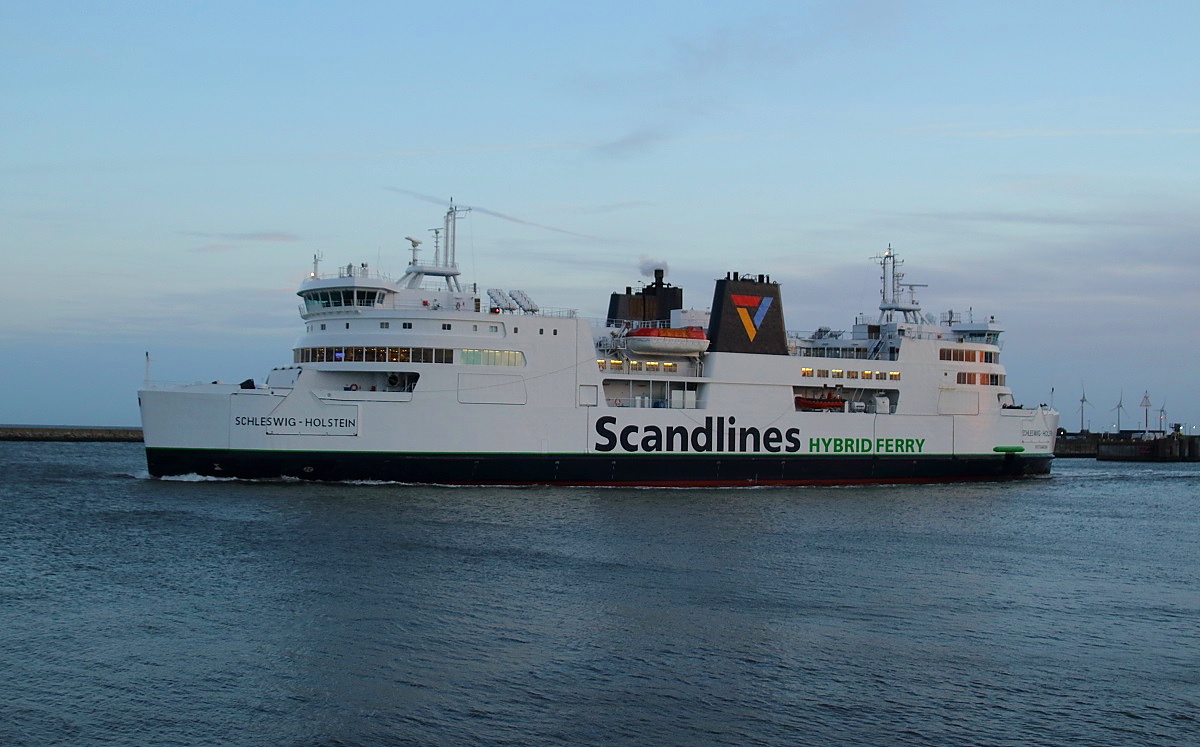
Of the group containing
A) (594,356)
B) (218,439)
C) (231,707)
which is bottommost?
(231,707)

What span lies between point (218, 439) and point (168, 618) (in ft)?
54.1

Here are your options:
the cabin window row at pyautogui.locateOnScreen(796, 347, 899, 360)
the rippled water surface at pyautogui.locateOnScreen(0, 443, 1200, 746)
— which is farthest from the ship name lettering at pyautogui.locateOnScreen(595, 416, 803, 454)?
the rippled water surface at pyautogui.locateOnScreen(0, 443, 1200, 746)

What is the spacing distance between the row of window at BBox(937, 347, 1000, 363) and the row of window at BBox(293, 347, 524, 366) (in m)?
18.6

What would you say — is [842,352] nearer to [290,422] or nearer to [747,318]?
[747,318]

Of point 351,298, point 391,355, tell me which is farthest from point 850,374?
point 351,298

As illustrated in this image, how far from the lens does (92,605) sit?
54.5ft

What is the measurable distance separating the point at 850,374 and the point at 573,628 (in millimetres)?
27263

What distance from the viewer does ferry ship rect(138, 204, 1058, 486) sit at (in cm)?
3178

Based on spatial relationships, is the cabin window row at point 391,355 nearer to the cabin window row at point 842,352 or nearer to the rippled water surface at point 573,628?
the rippled water surface at point 573,628

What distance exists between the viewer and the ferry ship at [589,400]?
31.8 meters

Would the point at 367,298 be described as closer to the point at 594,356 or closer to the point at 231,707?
the point at 594,356

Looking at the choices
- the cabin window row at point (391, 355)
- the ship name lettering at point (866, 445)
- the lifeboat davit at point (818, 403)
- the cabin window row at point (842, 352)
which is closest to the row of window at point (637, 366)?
the lifeboat davit at point (818, 403)

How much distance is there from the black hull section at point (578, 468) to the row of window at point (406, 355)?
9.67 ft

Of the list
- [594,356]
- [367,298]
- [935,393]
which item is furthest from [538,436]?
[935,393]
